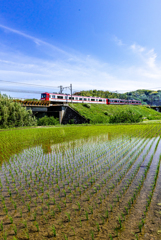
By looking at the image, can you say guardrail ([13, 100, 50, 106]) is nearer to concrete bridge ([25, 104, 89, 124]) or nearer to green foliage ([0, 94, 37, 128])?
concrete bridge ([25, 104, 89, 124])

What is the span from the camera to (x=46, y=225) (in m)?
3.57

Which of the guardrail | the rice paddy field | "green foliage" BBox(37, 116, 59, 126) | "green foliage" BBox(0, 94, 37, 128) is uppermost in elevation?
the guardrail

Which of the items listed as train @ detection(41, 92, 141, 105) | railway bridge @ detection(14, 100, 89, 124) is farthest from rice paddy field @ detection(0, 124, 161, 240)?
train @ detection(41, 92, 141, 105)

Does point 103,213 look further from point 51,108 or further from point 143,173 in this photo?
point 51,108

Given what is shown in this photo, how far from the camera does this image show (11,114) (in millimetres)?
30078

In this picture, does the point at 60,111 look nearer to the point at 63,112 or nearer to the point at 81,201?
the point at 63,112

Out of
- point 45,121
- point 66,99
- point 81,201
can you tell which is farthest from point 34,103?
point 81,201

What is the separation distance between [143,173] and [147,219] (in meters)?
2.92

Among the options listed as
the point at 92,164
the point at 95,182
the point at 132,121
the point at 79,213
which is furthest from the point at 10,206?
the point at 132,121

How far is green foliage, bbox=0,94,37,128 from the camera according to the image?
93.3ft

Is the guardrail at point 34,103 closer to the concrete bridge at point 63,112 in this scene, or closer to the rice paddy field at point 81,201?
the concrete bridge at point 63,112

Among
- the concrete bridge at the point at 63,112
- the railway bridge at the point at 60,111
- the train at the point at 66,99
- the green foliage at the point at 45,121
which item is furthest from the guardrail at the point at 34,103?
the green foliage at the point at 45,121

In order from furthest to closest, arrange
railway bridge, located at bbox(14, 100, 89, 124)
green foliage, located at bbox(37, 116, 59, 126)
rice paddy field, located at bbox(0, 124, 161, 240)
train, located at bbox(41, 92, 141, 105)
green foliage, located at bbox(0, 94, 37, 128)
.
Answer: train, located at bbox(41, 92, 141, 105)
railway bridge, located at bbox(14, 100, 89, 124)
green foliage, located at bbox(37, 116, 59, 126)
green foliage, located at bbox(0, 94, 37, 128)
rice paddy field, located at bbox(0, 124, 161, 240)

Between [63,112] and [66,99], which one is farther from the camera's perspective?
[66,99]
